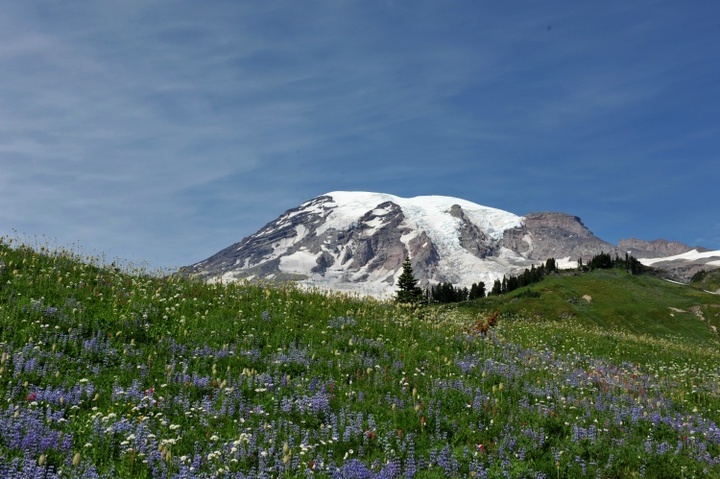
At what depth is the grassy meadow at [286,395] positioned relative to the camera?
24.9 feet

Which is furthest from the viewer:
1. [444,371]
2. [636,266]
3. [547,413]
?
[636,266]

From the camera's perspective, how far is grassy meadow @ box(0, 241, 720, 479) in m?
7.60

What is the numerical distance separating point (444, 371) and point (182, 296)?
313 inches

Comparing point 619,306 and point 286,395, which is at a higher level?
point 619,306

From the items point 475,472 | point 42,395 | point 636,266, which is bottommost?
point 475,472

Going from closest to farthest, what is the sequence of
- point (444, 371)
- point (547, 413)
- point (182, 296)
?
point (547, 413) → point (444, 371) → point (182, 296)

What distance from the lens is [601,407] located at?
11.1 metres

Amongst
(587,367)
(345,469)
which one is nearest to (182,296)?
(345,469)

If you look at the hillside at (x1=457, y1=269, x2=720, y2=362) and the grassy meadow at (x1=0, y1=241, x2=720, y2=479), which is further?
the hillside at (x1=457, y1=269, x2=720, y2=362)

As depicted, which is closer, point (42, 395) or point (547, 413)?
point (42, 395)

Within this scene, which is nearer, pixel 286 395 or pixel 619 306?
pixel 286 395

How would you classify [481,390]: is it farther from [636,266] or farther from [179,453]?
[636,266]

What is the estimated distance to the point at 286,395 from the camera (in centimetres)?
996

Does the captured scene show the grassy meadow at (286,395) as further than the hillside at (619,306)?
No
